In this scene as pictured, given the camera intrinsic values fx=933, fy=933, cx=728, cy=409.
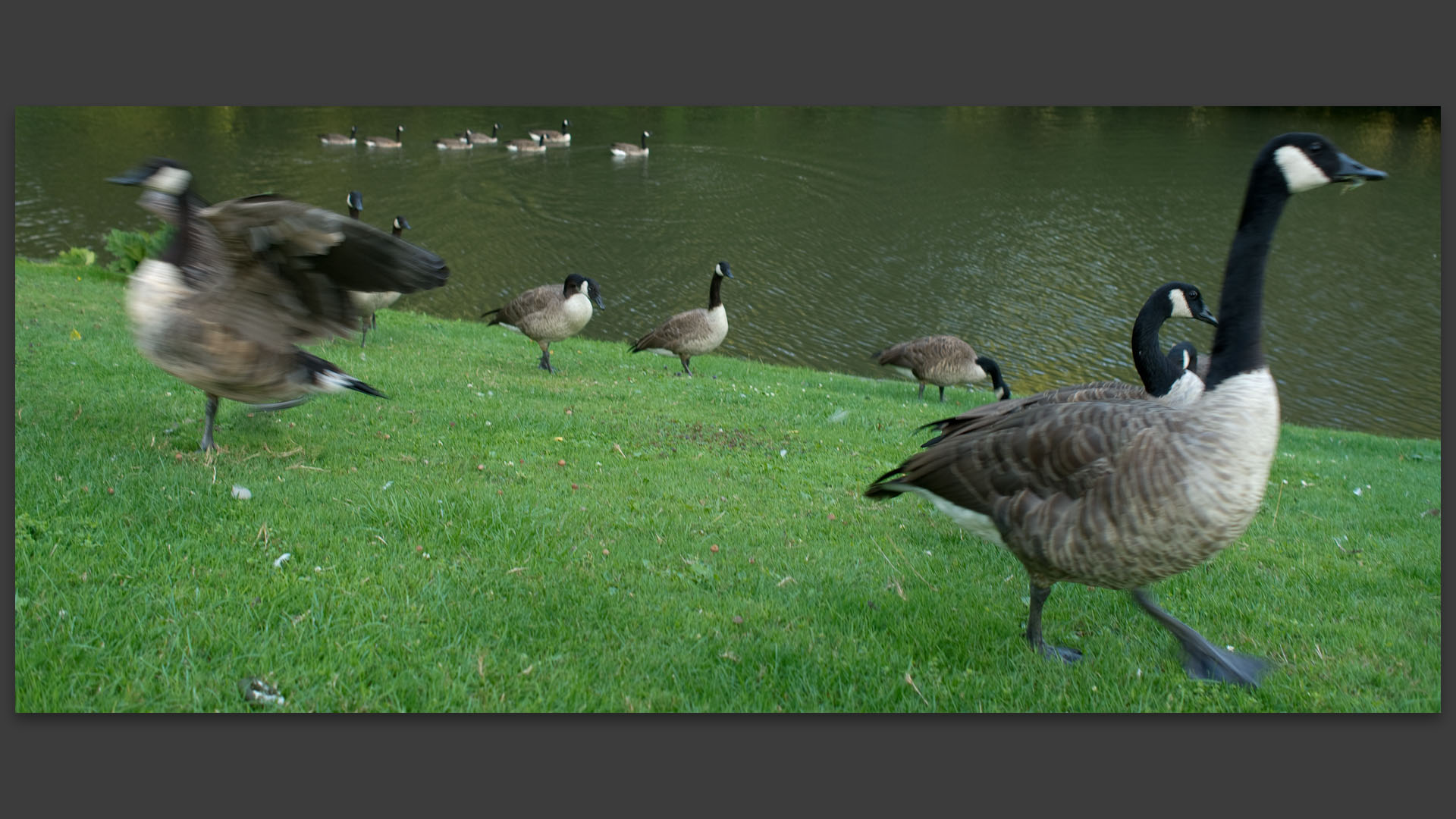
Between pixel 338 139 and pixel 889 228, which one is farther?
pixel 338 139

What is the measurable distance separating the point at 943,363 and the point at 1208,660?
10343 millimetres

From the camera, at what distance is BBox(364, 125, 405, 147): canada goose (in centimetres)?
3112

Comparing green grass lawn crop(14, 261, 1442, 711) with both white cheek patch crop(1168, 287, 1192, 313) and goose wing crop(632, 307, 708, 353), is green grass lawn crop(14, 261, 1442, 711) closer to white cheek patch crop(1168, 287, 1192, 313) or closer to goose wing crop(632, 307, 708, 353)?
white cheek patch crop(1168, 287, 1192, 313)

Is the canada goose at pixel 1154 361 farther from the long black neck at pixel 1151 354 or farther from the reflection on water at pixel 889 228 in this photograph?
the reflection on water at pixel 889 228

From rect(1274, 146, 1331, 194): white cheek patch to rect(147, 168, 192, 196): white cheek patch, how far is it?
258 inches

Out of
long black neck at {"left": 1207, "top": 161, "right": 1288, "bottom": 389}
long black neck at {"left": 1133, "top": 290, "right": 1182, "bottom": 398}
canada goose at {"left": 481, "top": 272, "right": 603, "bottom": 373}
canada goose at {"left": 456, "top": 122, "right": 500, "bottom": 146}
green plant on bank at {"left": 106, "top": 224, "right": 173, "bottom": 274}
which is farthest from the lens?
canada goose at {"left": 456, "top": 122, "right": 500, "bottom": 146}

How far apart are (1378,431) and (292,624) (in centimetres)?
1685

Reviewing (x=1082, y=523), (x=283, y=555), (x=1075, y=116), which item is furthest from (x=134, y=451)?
(x=1075, y=116)

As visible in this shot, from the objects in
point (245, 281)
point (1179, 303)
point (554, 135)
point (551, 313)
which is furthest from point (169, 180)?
point (554, 135)

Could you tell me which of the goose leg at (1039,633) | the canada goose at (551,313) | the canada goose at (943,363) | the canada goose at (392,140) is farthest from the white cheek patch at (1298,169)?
the canada goose at (392,140)

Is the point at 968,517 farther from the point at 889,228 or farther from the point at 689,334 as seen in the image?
the point at 889,228

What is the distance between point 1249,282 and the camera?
183 inches

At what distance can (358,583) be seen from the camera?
4.84m

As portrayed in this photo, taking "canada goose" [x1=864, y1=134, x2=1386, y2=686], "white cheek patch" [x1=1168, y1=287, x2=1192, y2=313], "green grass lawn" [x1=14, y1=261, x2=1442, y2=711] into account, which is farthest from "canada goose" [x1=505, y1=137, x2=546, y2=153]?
"canada goose" [x1=864, y1=134, x2=1386, y2=686]
